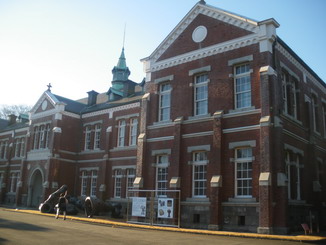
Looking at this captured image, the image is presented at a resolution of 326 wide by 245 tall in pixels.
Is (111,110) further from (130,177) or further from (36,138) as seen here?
(36,138)

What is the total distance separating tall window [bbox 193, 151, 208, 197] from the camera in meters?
19.2

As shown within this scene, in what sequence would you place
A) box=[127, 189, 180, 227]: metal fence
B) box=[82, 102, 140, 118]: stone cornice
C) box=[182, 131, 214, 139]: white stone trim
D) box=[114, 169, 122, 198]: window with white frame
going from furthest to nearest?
box=[82, 102, 140, 118]: stone cornice → box=[114, 169, 122, 198]: window with white frame → box=[182, 131, 214, 139]: white stone trim → box=[127, 189, 180, 227]: metal fence

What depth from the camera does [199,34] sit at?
2123 centimetres

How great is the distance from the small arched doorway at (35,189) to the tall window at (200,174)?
1971 centimetres

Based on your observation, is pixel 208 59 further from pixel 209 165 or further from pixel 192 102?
pixel 209 165

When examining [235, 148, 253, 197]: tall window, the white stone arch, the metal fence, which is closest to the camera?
[235, 148, 253, 197]: tall window

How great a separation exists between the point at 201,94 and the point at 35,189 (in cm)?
2194

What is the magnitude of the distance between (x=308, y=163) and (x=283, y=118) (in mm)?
4531

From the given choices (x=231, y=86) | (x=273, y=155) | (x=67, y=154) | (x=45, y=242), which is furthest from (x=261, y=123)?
(x=67, y=154)

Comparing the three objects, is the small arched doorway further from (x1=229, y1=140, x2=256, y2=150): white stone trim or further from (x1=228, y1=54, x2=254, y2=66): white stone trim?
(x1=228, y1=54, x2=254, y2=66): white stone trim

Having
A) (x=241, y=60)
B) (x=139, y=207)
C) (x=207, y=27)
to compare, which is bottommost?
(x=139, y=207)

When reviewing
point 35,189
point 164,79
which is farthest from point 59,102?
point 164,79

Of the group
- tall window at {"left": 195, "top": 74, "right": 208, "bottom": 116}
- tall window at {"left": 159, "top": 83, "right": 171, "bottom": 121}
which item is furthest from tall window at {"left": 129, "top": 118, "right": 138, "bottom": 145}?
tall window at {"left": 195, "top": 74, "right": 208, "bottom": 116}

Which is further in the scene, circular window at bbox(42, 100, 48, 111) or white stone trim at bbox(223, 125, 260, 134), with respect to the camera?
circular window at bbox(42, 100, 48, 111)
